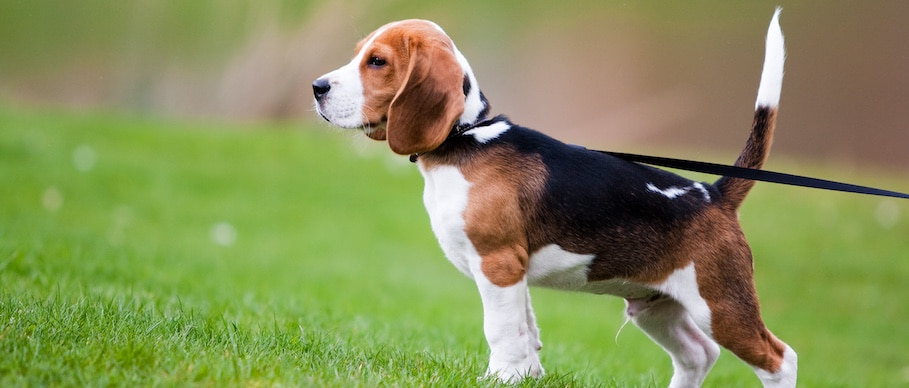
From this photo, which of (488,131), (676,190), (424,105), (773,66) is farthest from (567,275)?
(773,66)

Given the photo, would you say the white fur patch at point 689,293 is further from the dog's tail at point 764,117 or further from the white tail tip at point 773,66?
the white tail tip at point 773,66

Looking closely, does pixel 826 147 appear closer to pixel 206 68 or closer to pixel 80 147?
pixel 206 68

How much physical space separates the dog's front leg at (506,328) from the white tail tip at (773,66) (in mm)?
1474

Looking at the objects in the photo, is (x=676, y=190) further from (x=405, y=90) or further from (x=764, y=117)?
(x=405, y=90)

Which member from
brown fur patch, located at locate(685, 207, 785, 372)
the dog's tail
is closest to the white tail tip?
the dog's tail

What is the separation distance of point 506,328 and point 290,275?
573 centimetres

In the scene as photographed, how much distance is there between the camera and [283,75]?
1320 centimetres

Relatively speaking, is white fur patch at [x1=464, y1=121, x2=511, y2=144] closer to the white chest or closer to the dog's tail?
the white chest

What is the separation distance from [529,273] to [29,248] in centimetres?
471

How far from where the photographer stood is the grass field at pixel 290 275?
3807 mm

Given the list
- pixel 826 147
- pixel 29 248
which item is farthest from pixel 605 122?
pixel 29 248

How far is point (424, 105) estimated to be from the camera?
3883mm

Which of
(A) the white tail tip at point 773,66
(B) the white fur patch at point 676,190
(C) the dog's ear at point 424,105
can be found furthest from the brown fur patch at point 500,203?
(A) the white tail tip at point 773,66

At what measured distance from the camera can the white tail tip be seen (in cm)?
425
